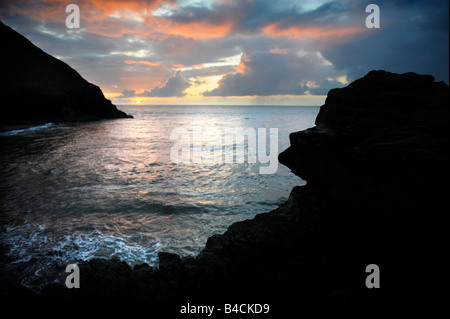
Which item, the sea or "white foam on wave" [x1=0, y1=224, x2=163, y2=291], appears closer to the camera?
"white foam on wave" [x1=0, y1=224, x2=163, y2=291]

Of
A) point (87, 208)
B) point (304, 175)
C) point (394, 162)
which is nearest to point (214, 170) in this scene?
point (87, 208)

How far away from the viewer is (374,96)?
6039mm

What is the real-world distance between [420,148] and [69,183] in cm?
1728

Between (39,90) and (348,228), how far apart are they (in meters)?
81.1

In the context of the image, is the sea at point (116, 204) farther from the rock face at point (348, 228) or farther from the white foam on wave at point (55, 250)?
the rock face at point (348, 228)

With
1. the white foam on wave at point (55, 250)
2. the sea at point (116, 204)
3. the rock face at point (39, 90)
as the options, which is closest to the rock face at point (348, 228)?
the white foam on wave at point (55, 250)

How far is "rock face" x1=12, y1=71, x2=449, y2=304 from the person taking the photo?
444cm

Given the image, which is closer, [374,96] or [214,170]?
[374,96]

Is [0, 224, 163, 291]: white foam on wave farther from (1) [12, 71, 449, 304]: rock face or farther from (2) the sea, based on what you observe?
(1) [12, 71, 449, 304]: rock face

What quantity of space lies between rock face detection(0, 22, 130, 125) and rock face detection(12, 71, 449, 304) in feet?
205

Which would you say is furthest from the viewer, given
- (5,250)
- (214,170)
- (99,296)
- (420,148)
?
(214,170)

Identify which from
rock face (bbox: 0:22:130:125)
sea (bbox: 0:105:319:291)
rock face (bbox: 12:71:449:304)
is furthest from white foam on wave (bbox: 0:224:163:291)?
rock face (bbox: 0:22:130:125)

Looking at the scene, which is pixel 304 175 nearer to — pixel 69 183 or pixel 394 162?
pixel 394 162

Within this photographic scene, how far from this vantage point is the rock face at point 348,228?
444cm
